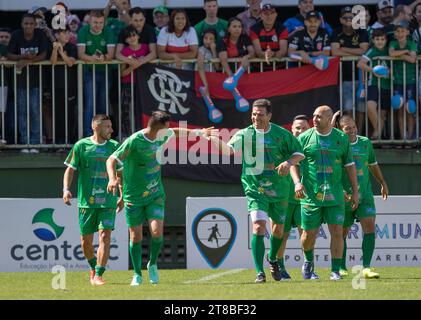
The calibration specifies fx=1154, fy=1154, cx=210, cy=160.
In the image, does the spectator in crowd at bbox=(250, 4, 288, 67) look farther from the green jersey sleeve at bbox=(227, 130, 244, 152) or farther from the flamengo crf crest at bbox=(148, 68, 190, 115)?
the green jersey sleeve at bbox=(227, 130, 244, 152)

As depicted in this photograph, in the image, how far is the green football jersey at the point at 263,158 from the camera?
14.1 metres

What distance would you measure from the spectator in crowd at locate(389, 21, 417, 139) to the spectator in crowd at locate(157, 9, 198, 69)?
3275mm

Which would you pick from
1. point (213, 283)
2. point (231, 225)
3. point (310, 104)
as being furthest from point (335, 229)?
point (310, 104)

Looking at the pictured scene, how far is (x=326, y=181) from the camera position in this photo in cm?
1419

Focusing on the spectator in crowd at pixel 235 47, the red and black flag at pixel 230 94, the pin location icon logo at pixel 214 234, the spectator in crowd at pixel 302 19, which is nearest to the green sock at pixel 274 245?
the pin location icon logo at pixel 214 234

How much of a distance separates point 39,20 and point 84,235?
612 centimetres

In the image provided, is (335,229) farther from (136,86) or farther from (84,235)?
(136,86)

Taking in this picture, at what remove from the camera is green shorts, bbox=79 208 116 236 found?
47.8 ft

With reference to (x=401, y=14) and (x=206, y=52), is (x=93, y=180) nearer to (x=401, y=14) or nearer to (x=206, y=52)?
(x=206, y=52)

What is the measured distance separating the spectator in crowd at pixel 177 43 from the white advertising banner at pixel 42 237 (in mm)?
2960

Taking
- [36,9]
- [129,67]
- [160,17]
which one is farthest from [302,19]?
[36,9]

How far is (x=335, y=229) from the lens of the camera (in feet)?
46.3

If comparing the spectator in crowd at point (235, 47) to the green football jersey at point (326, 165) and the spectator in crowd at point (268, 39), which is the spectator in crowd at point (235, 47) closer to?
the spectator in crowd at point (268, 39)

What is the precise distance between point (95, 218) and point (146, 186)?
3.58 ft
